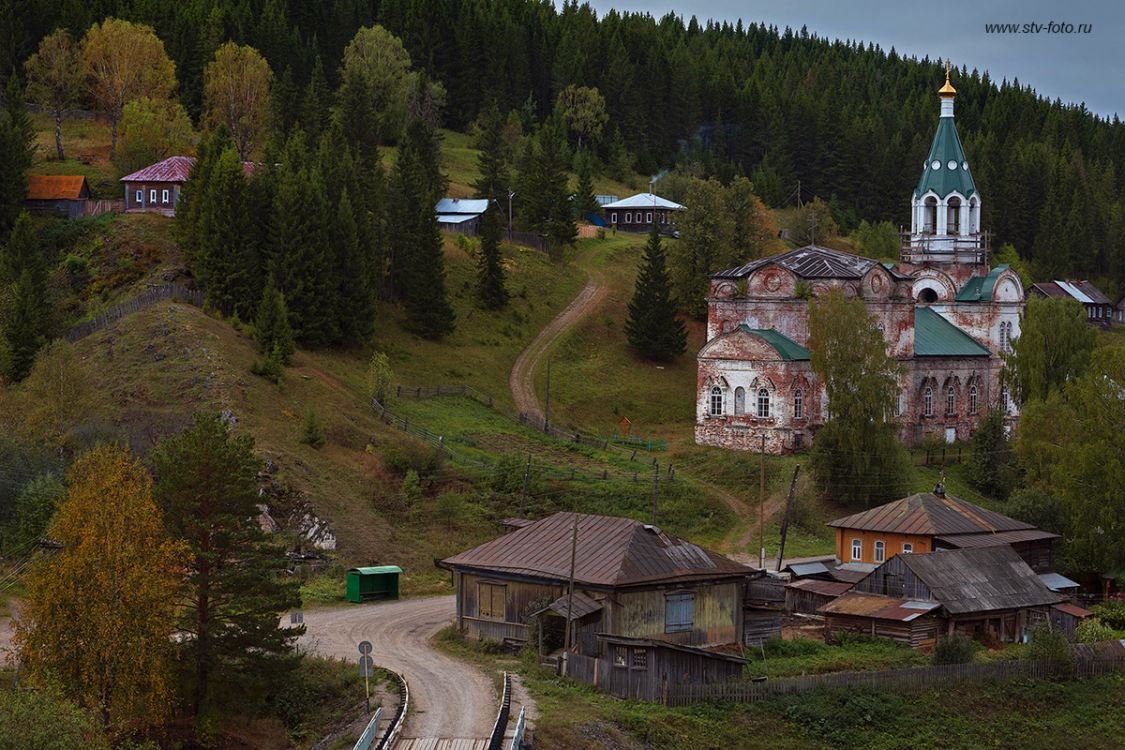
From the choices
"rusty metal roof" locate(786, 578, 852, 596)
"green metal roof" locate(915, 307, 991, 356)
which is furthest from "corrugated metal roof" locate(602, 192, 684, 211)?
"rusty metal roof" locate(786, 578, 852, 596)

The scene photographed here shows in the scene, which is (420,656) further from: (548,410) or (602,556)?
(548,410)

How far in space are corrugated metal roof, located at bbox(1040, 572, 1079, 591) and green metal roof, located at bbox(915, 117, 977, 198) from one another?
31.7 meters

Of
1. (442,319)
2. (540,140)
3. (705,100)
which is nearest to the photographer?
(442,319)

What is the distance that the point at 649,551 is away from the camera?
41.3 m

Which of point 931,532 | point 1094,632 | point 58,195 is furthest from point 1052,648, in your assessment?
point 58,195

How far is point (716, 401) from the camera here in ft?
227

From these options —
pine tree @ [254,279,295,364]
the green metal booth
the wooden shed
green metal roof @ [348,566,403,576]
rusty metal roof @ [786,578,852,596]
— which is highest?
pine tree @ [254,279,295,364]

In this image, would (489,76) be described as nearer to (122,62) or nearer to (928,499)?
(122,62)

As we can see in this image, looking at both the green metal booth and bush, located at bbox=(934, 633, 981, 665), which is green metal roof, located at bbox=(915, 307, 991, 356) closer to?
bush, located at bbox=(934, 633, 981, 665)

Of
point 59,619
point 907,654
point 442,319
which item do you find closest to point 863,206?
point 442,319

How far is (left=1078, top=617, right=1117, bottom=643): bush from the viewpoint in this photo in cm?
4575

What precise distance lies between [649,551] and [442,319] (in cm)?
3614

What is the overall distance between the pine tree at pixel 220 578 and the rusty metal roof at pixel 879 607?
16.4 metres

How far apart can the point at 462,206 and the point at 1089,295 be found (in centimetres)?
4716
